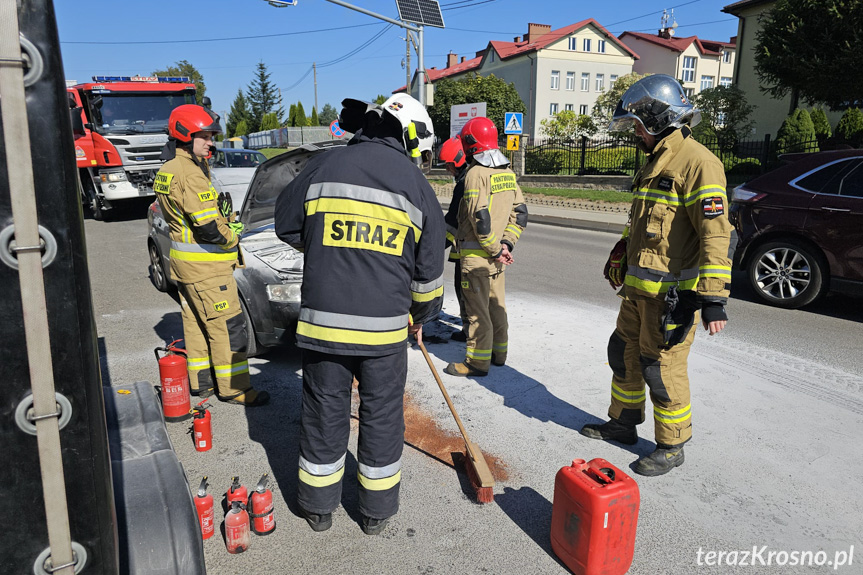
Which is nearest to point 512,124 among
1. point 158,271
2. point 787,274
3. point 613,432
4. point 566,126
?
point 787,274

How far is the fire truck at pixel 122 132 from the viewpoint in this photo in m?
14.4

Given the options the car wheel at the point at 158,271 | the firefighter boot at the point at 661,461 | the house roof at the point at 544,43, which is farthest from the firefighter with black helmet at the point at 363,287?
the house roof at the point at 544,43

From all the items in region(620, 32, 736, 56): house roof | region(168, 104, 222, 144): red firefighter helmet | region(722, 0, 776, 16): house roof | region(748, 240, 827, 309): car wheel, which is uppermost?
region(620, 32, 736, 56): house roof

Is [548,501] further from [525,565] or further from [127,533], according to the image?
[127,533]

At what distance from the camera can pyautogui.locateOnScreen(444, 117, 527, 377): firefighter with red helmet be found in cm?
470

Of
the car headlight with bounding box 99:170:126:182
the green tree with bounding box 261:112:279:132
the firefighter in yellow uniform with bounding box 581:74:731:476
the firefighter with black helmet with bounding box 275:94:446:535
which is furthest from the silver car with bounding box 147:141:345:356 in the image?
the green tree with bounding box 261:112:279:132

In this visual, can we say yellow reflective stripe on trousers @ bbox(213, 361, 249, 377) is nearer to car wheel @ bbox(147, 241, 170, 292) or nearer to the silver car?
the silver car

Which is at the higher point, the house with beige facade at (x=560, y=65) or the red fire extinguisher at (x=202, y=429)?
the house with beige facade at (x=560, y=65)

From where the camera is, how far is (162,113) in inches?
611

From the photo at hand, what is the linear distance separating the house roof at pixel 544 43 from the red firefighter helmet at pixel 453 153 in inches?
1865

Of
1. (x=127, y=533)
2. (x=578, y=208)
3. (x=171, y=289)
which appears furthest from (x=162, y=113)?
(x=127, y=533)

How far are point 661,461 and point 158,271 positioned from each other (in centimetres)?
681

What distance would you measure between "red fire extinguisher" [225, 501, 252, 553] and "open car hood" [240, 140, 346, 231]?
3.44m

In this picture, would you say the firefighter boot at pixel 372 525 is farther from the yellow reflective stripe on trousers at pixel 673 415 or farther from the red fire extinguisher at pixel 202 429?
the yellow reflective stripe on trousers at pixel 673 415
